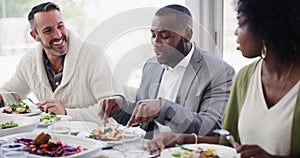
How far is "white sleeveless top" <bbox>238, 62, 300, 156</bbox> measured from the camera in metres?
1.59

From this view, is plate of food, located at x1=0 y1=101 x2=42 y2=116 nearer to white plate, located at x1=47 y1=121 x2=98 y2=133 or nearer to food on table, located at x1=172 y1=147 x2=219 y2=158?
white plate, located at x1=47 y1=121 x2=98 y2=133

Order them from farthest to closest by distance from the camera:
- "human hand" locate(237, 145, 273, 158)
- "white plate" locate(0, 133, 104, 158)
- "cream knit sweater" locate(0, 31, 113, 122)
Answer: "cream knit sweater" locate(0, 31, 113, 122), "white plate" locate(0, 133, 104, 158), "human hand" locate(237, 145, 273, 158)

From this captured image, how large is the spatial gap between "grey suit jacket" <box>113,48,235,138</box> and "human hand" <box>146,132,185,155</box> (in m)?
0.22

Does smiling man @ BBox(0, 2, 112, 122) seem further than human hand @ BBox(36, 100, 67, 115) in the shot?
Yes

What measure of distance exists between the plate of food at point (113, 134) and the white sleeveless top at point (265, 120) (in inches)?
18.6

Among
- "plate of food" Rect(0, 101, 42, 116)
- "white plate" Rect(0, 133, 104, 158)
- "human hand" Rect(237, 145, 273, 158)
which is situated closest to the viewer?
"human hand" Rect(237, 145, 273, 158)

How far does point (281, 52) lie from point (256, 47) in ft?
0.28

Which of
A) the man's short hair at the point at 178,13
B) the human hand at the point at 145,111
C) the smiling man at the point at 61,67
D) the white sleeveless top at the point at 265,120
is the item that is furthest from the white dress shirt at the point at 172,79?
the white sleeveless top at the point at 265,120

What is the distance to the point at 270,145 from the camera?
1641mm

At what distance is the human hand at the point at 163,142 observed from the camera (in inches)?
71.5

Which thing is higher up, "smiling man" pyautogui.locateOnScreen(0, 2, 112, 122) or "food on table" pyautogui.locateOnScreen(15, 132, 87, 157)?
"smiling man" pyautogui.locateOnScreen(0, 2, 112, 122)

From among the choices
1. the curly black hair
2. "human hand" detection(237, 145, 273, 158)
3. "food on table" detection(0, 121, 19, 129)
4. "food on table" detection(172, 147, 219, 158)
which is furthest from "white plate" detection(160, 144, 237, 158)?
"food on table" detection(0, 121, 19, 129)

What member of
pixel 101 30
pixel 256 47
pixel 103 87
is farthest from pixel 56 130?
pixel 101 30

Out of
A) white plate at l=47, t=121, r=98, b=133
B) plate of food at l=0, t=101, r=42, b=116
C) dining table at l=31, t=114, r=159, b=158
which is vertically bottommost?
dining table at l=31, t=114, r=159, b=158
